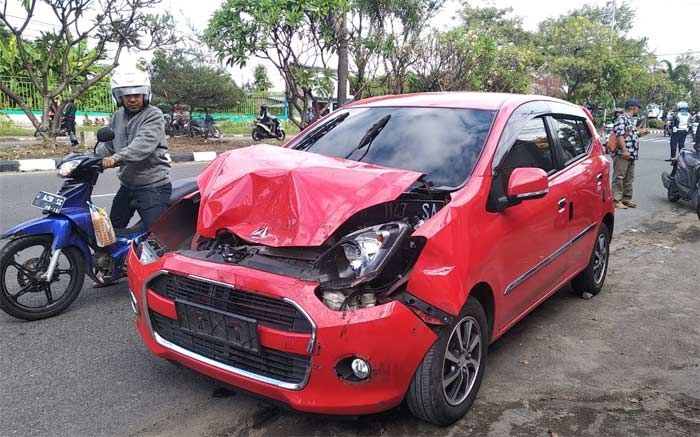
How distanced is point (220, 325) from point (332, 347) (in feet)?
1.81

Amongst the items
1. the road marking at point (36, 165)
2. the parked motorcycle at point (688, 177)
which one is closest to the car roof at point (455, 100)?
the parked motorcycle at point (688, 177)

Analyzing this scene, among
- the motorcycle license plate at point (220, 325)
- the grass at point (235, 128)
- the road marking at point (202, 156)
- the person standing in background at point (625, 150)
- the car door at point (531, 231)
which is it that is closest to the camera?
the motorcycle license plate at point (220, 325)

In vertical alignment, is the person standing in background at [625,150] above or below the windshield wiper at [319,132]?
below

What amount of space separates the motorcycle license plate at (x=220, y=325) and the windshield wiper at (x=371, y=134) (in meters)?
1.44

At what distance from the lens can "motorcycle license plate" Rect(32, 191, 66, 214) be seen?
3.91 m

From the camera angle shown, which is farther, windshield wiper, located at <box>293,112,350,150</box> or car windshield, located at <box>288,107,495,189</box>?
windshield wiper, located at <box>293,112,350,150</box>

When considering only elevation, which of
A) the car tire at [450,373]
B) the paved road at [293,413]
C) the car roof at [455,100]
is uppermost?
the car roof at [455,100]

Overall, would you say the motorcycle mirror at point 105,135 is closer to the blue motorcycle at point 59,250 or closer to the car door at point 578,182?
the blue motorcycle at point 59,250

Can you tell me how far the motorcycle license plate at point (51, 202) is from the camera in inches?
154

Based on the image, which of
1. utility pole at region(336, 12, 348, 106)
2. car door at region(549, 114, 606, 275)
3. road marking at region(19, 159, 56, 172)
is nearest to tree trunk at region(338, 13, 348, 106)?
utility pole at region(336, 12, 348, 106)

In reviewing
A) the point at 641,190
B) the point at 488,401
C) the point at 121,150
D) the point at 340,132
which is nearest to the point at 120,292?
the point at 121,150

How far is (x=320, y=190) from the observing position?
2.82 m

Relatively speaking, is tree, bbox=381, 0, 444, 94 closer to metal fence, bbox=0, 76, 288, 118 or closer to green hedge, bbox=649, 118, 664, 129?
metal fence, bbox=0, 76, 288, 118

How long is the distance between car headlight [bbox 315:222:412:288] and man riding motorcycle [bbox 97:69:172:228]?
2148 mm
